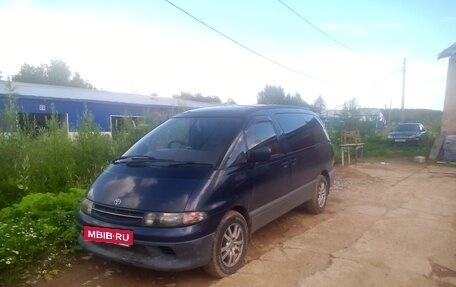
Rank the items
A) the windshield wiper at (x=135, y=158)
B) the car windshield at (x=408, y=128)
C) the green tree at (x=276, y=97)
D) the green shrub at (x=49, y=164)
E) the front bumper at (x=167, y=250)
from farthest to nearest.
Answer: the green tree at (x=276, y=97) < the car windshield at (x=408, y=128) < the green shrub at (x=49, y=164) < the windshield wiper at (x=135, y=158) < the front bumper at (x=167, y=250)

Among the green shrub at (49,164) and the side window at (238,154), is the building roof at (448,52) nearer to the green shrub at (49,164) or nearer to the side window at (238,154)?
the side window at (238,154)

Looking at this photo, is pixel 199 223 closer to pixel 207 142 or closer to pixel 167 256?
pixel 167 256

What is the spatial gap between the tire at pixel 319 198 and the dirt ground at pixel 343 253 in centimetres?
13

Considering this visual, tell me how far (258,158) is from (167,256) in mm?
1422

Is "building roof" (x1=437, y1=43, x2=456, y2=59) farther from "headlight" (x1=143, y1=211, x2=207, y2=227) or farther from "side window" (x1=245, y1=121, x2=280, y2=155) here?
"headlight" (x1=143, y1=211, x2=207, y2=227)

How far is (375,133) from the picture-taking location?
64.6 ft

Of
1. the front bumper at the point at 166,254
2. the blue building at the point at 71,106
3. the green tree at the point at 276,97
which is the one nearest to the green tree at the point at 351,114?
the blue building at the point at 71,106

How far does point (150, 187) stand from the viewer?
11.2ft

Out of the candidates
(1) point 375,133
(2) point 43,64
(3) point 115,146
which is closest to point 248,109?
(3) point 115,146

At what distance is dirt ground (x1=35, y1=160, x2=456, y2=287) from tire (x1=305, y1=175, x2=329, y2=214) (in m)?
0.13

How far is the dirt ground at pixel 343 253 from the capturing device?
355 centimetres

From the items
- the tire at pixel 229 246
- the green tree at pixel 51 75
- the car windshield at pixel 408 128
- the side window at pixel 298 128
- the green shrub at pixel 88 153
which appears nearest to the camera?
the tire at pixel 229 246

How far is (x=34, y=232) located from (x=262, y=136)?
2956mm

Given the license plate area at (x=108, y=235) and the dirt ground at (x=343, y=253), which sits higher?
the license plate area at (x=108, y=235)
